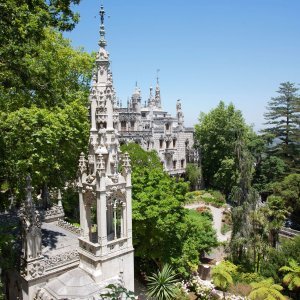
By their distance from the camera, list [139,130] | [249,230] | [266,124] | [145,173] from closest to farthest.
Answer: [145,173] → [249,230] → [266,124] → [139,130]

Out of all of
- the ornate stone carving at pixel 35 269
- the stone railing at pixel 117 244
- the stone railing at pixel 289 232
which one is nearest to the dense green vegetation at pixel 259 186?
the stone railing at pixel 289 232

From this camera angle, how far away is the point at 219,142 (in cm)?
4903

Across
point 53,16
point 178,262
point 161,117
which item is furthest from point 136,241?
point 161,117

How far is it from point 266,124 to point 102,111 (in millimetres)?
36916

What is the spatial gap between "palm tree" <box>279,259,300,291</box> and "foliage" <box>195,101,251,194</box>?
2518 cm

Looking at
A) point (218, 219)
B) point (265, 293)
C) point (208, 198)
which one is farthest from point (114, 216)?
point (208, 198)

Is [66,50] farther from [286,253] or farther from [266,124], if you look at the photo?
[266,124]

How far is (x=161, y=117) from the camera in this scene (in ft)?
167

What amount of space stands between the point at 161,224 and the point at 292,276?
8995 millimetres

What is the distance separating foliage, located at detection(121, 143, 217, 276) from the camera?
57.4 ft

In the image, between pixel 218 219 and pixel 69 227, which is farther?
pixel 218 219

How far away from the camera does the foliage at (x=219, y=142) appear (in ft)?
150

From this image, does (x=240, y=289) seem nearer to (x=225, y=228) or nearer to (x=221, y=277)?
(x=221, y=277)

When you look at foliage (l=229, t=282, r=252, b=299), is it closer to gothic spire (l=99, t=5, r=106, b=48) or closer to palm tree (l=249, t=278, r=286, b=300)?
palm tree (l=249, t=278, r=286, b=300)
